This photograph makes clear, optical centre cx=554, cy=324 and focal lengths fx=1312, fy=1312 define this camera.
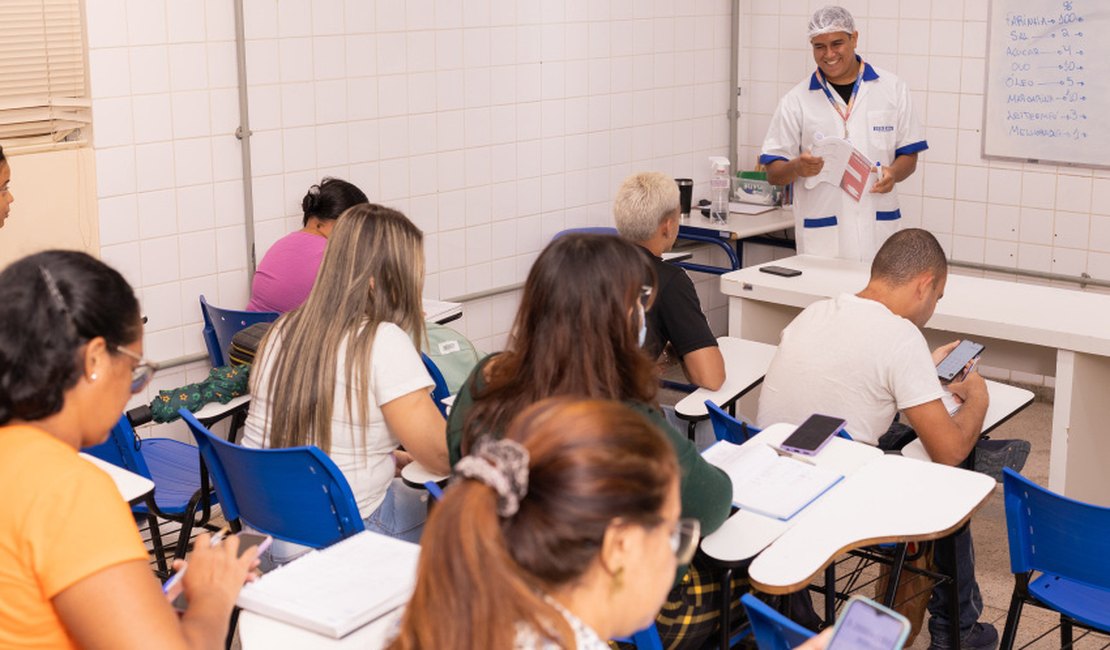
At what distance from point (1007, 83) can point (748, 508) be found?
3.84 m

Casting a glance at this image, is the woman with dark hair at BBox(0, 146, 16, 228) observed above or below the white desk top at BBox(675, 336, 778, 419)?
above

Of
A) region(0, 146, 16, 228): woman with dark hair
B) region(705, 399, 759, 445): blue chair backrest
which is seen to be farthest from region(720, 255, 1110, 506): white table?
region(0, 146, 16, 228): woman with dark hair

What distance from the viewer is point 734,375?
4129 millimetres

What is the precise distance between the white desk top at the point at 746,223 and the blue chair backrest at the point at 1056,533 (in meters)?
3.21

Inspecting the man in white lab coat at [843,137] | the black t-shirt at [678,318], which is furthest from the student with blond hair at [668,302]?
the man in white lab coat at [843,137]

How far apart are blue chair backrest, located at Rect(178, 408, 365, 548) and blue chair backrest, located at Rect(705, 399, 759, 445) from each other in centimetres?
96

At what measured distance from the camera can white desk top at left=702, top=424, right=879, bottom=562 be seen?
2.64m

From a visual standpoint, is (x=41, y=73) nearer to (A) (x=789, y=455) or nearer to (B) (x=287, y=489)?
(B) (x=287, y=489)

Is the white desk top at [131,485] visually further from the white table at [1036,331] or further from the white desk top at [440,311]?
the white table at [1036,331]

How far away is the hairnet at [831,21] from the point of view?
217 inches

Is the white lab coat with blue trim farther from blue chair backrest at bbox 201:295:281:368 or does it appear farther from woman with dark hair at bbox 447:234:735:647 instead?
woman with dark hair at bbox 447:234:735:647

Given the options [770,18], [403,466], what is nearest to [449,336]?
→ [403,466]

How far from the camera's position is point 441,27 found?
542cm

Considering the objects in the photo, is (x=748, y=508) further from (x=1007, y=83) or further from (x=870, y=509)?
(x=1007, y=83)
